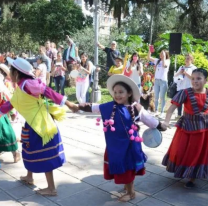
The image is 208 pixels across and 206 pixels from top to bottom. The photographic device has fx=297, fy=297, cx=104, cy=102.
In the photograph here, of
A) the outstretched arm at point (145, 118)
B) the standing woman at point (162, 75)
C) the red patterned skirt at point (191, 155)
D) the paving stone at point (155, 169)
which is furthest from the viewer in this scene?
the standing woman at point (162, 75)

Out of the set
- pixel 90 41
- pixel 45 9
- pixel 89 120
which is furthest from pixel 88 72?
pixel 45 9

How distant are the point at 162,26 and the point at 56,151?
28.5 metres

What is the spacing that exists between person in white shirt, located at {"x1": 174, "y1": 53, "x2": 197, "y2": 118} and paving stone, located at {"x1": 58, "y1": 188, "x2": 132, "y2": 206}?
4.17 metres

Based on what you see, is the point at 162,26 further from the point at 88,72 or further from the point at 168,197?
the point at 168,197

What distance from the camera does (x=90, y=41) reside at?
1498cm

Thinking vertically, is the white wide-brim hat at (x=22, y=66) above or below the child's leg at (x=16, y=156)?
above

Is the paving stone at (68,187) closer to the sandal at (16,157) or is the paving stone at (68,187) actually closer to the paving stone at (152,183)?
the paving stone at (152,183)

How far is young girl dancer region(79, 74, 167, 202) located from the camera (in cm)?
308

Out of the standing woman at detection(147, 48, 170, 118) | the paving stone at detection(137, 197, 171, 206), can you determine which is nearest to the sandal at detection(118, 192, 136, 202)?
the paving stone at detection(137, 197, 171, 206)

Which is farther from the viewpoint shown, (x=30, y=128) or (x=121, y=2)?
(x=121, y=2)

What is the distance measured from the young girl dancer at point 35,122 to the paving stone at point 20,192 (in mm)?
369

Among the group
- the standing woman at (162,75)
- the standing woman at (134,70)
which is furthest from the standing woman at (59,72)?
the standing woman at (162,75)

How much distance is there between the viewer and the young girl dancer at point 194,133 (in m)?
3.56

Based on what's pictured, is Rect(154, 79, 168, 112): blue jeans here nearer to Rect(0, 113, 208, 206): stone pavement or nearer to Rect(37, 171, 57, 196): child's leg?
Rect(0, 113, 208, 206): stone pavement
